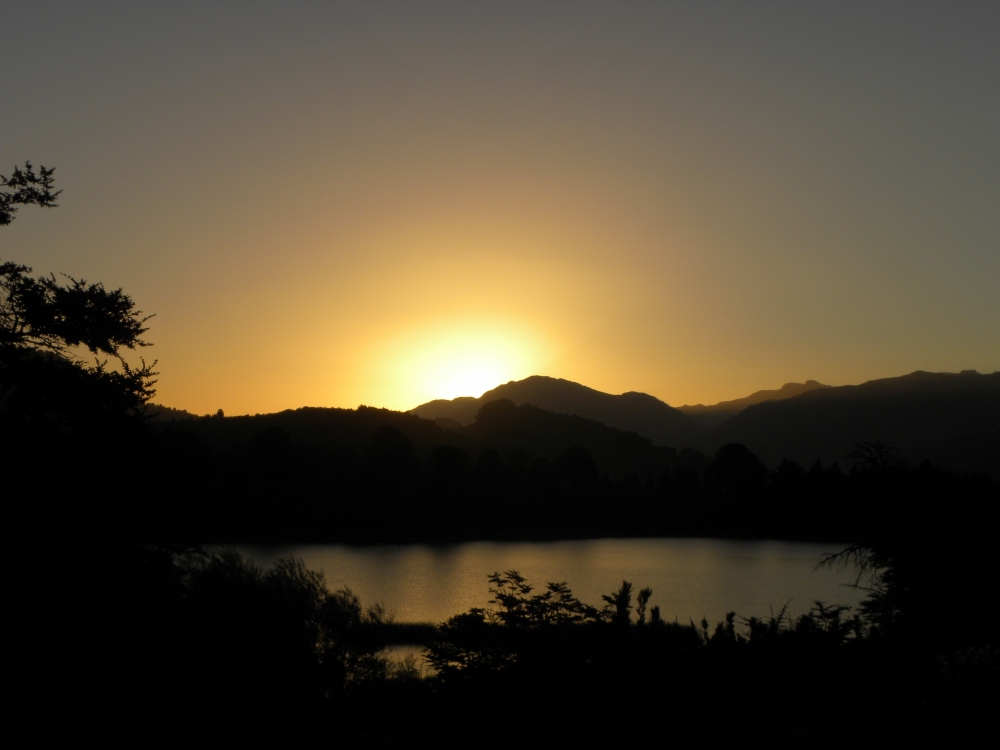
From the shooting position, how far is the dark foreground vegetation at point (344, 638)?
1111cm

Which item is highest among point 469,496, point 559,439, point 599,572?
point 559,439

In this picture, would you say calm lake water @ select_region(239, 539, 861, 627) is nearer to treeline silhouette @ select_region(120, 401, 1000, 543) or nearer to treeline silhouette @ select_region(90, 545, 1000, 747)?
treeline silhouette @ select_region(90, 545, 1000, 747)

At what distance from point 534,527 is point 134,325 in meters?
78.4

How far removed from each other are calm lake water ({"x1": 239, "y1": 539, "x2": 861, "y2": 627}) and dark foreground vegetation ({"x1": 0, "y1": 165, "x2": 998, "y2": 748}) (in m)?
5.59

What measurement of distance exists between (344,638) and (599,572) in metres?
32.6

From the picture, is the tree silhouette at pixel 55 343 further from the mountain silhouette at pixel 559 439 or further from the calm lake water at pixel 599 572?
the mountain silhouette at pixel 559 439

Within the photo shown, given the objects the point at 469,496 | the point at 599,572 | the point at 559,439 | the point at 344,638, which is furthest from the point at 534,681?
the point at 559,439

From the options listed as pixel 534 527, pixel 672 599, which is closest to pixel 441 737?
pixel 672 599

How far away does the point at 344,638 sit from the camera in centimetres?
2177

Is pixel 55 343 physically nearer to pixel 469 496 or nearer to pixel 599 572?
pixel 599 572

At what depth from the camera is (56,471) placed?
15.8 m

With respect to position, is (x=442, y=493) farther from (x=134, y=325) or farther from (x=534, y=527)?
(x=134, y=325)

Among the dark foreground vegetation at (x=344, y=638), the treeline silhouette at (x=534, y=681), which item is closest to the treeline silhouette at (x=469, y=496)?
the dark foreground vegetation at (x=344, y=638)

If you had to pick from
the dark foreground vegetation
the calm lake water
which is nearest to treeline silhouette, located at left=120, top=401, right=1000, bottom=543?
the calm lake water
